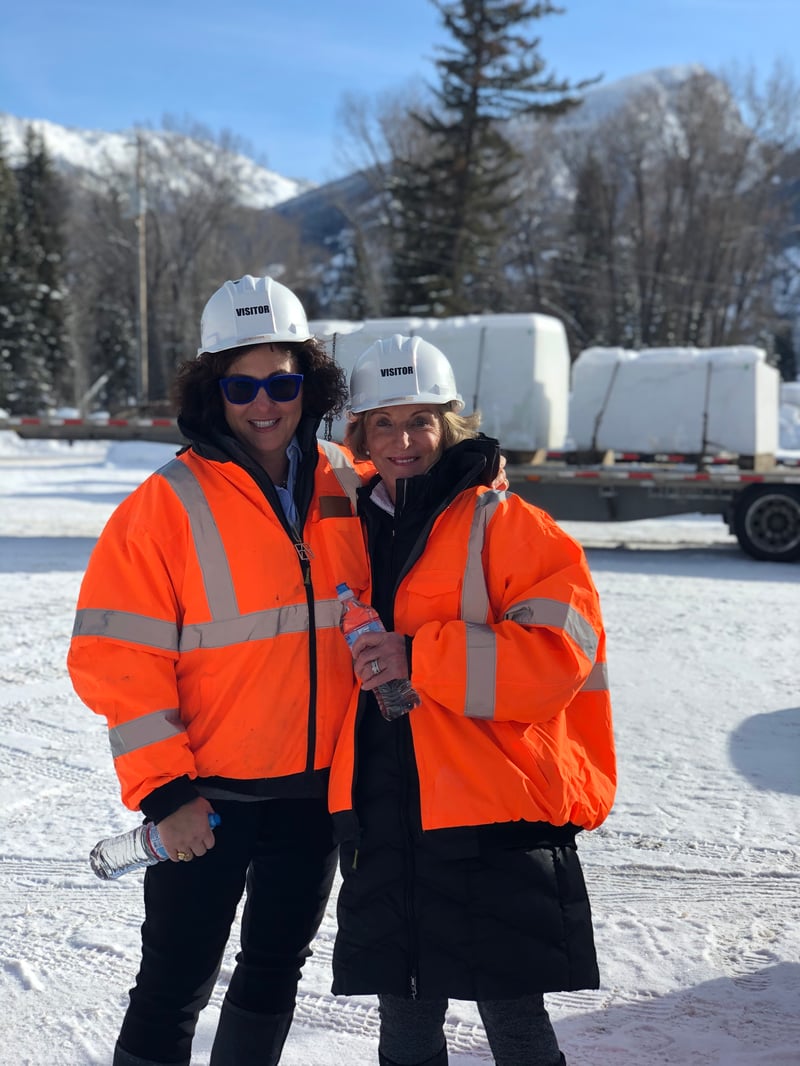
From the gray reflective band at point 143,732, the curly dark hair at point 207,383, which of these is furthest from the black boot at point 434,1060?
the curly dark hair at point 207,383

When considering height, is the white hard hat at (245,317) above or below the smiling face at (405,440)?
above

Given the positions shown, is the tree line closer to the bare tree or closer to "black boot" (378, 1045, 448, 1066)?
the bare tree

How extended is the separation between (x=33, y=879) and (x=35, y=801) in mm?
741

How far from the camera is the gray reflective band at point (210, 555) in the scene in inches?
85.0

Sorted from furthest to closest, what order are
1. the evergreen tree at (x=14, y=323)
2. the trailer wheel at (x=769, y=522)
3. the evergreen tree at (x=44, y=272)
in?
the evergreen tree at (x=44, y=272)
the evergreen tree at (x=14, y=323)
the trailer wheel at (x=769, y=522)

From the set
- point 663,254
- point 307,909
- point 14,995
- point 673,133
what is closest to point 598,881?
point 307,909

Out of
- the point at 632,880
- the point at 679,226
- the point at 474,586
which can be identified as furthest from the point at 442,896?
the point at 679,226

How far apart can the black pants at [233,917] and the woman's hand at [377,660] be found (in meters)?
0.43

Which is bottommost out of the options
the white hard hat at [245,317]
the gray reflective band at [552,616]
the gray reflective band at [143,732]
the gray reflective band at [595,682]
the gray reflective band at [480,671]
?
the gray reflective band at [143,732]

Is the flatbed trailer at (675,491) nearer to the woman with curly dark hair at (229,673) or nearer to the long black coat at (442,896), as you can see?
the woman with curly dark hair at (229,673)

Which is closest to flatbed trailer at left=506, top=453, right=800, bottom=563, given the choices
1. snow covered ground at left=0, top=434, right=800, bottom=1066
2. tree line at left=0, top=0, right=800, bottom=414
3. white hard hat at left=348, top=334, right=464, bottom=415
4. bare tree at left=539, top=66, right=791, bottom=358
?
snow covered ground at left=0, top=434, right=800, bottom=1066

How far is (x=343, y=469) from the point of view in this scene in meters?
2.44

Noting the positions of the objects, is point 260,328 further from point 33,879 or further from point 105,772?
point 105,772

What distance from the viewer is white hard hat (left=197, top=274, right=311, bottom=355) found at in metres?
2.32
